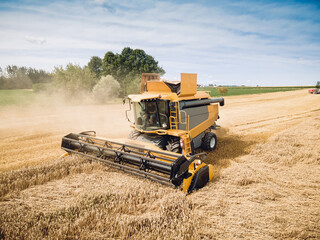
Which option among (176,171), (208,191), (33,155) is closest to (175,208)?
(176,171)

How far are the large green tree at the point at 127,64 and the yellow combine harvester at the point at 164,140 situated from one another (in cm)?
2917

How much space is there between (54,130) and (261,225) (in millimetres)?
10009

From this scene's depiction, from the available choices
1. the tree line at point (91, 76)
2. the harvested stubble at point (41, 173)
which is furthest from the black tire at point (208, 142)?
the tree line at point (91, 76)

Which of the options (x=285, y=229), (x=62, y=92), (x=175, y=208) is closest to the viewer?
(x=285, y=229)

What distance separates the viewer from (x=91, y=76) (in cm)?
2531

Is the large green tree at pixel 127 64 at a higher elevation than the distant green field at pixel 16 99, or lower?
higher

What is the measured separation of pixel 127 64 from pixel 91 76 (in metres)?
12.1

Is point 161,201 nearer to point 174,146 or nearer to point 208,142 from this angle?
point 174,146

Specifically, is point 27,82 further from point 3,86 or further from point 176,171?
point 176,171

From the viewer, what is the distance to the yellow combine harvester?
423 centimetres

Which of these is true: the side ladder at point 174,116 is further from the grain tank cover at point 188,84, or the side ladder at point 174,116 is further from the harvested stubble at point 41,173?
the harvested stubble at point 41,173

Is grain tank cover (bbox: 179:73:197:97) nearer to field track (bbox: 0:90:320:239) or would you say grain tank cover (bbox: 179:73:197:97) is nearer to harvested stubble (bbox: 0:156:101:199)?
field track (bbox: 0:90:320:239)

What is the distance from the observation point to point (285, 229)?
2986 millimetres

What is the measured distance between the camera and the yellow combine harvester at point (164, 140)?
13.9 feet
